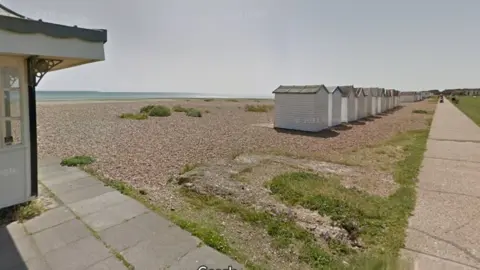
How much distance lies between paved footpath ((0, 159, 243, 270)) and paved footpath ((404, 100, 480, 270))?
238cm

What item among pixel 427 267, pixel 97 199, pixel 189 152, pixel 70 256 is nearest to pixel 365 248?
pixel 427 267

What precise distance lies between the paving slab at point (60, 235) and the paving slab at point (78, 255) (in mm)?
106

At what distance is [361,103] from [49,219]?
24.2 m

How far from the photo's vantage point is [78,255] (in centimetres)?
308

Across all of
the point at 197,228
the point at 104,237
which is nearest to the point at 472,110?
the point at 197,228

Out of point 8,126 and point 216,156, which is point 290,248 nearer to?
point 8,126

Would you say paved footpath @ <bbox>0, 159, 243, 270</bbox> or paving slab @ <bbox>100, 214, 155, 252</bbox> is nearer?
paved footpath @ <bbox>0, 159, 243, 270</bbox>

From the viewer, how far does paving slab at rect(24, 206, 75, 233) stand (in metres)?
3.66

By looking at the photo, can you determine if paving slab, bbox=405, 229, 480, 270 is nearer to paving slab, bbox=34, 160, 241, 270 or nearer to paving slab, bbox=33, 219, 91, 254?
paving slab, bbox=34, 160, 241, 270

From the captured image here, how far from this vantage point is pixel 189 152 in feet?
29.9

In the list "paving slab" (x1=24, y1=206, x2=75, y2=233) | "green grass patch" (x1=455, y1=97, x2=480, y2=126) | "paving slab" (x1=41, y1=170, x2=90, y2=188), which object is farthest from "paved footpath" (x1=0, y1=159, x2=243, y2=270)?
"green grass patch" (x1=455, y1=97, x2=480, y2=126)

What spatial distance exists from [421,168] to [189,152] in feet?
22.1

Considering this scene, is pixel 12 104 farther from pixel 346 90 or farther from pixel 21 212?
pixel 346 90

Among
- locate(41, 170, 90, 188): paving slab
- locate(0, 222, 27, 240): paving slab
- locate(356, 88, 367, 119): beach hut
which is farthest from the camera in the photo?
locate(356, 88, 367, 119): beach hut
